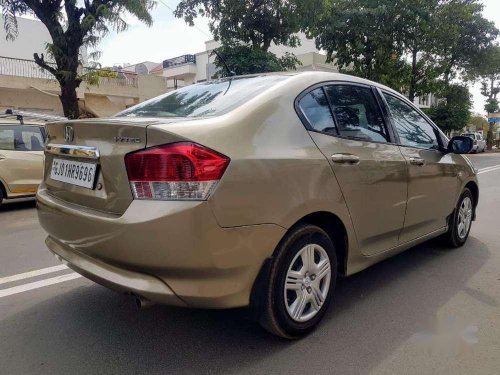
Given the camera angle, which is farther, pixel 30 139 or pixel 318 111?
pixel 30 139

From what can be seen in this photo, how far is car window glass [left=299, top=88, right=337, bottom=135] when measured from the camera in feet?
8.82

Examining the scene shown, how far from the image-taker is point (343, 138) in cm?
284

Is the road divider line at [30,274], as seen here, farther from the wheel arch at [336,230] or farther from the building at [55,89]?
the building at [55,89]

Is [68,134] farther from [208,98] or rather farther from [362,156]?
[362,156]

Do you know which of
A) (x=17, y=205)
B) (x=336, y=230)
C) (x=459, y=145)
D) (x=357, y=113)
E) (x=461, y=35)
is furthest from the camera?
(x=461, y=35)

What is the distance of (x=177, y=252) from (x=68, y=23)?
10.7 meters

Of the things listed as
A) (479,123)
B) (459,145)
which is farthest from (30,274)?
(479,123)

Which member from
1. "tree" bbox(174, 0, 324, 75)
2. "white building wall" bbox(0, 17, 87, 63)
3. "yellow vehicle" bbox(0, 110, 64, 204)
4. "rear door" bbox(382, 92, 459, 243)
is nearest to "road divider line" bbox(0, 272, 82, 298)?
"rear door" bbox(382, 92, 459, 243)

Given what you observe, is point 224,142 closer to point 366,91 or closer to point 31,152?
point 366,91

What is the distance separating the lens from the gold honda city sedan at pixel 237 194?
2.08 m

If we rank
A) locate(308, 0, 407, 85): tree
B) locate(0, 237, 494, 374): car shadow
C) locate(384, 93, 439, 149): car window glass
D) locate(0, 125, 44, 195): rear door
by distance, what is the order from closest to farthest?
locate(0, 237, 494, 374): car shadow < locate(384, 93, 439, 149): car window glass < locate(0, 125, 44, 195): rear door < locate(308, 0, 407, 85): tree

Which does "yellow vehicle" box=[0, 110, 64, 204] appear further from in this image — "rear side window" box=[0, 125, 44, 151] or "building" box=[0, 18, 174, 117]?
"building" box=[0, 18, 174, 117]

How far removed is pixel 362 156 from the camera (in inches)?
114

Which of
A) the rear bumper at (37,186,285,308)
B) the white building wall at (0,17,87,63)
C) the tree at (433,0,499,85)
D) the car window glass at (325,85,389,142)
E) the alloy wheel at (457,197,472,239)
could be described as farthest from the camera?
the white building wall at (0,17,87,63)
